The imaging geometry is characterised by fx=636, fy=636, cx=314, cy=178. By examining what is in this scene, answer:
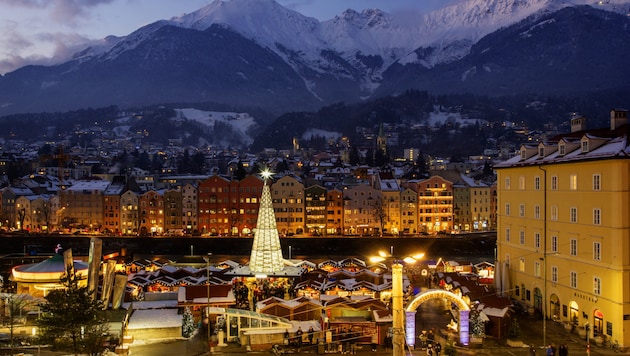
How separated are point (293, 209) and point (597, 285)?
211ft

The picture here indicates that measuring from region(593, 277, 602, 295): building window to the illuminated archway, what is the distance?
681 cm

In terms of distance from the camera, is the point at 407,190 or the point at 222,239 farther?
the point at 407,190

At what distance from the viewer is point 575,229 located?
32906 mm

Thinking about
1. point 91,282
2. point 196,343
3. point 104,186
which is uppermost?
point 104,186

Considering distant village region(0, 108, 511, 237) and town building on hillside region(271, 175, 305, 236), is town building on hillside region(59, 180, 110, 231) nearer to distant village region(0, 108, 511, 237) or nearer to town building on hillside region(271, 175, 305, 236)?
distant village region(0, 108, 511, 237)

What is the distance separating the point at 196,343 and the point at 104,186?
250ft

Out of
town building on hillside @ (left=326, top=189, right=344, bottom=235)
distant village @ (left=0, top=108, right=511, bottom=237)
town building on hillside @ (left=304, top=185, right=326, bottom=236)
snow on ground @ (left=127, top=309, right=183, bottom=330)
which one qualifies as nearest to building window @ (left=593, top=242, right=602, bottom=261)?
snow on ground @ (left=127, top=309, right=183, bottom=330)

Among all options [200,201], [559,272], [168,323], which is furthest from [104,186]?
[559,272]

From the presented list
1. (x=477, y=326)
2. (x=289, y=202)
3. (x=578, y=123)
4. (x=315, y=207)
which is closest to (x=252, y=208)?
(x=289, y=202)

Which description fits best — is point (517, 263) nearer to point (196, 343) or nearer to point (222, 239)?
point (196, 343)

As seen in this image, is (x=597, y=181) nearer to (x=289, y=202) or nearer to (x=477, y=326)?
(x=477, y=326)

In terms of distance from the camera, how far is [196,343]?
30.6 metres

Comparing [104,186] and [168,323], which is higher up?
[104,186]

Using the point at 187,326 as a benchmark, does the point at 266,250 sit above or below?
above
